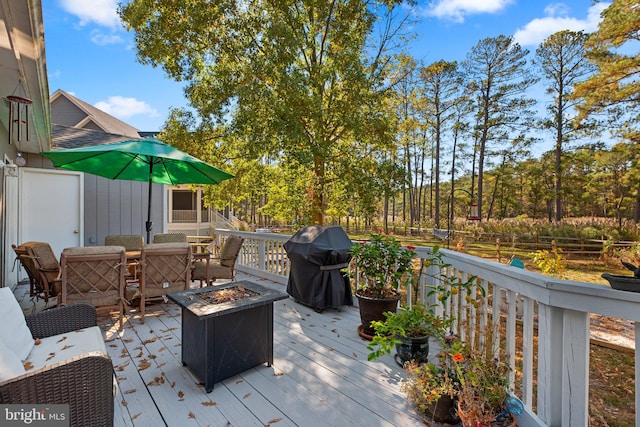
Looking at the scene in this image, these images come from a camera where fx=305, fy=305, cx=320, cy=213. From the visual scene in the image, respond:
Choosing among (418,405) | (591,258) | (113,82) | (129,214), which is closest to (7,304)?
(418,405)

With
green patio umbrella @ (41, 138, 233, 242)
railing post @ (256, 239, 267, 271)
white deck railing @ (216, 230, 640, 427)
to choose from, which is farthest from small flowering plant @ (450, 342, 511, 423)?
railing post @ (256, 239, 267, 271)

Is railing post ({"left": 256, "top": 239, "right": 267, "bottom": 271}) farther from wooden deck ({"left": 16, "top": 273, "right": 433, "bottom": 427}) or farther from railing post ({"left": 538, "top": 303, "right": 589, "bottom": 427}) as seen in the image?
railing post ({"left": 538, "top": 303, "right": 589, "bottom": 427})

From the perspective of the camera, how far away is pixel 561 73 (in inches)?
698

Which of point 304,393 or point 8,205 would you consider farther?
point 8,205

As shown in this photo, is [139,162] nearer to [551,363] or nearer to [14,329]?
[14,329]

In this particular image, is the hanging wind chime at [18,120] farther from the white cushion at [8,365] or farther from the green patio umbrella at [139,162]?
the white cushion at [8,365]

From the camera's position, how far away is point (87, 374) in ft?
4.97

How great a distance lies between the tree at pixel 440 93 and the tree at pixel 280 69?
11.6m

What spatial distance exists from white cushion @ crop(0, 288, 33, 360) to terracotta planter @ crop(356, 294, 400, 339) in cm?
268

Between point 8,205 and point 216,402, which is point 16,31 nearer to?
point 216,402

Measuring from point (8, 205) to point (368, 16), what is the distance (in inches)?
317

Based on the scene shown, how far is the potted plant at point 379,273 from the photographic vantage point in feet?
10.5

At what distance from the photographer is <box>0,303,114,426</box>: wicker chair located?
1.38 meters

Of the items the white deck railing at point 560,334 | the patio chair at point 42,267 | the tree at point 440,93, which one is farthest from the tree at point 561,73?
the patio chair at point 42,267
